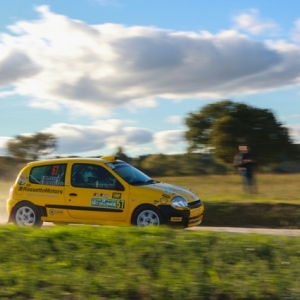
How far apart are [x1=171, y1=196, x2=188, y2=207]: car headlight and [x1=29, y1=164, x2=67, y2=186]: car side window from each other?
7.80 feet

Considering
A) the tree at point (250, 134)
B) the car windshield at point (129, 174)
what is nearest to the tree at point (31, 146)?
the tree at point (250, 134)

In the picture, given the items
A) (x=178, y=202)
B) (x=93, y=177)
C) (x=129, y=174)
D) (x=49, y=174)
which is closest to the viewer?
(x=178, y=202)

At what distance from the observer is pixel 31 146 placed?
31.2 meters

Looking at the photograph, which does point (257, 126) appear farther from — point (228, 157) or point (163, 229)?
point (163, 229)

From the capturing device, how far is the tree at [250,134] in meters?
35.2

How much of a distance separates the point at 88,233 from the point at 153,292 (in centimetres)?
127

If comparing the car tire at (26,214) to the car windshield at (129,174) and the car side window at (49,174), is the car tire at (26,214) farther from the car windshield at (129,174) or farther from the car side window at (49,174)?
the car windshield at (129,174)

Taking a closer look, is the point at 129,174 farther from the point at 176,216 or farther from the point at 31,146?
the point at 31,146

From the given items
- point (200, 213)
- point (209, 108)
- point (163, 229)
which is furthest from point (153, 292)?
point (209, 108)

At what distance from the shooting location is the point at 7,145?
31609mm

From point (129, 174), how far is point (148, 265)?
19.4 ft

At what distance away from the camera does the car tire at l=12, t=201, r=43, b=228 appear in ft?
40.0

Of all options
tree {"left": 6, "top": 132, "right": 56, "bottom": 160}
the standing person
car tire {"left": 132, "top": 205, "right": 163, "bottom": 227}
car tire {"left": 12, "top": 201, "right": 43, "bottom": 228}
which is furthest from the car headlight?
tree {"left": 6, "top": 132, "right": 56, "bottom": 160}

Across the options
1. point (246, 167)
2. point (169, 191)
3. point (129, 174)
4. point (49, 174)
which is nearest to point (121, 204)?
point (129, 174)
